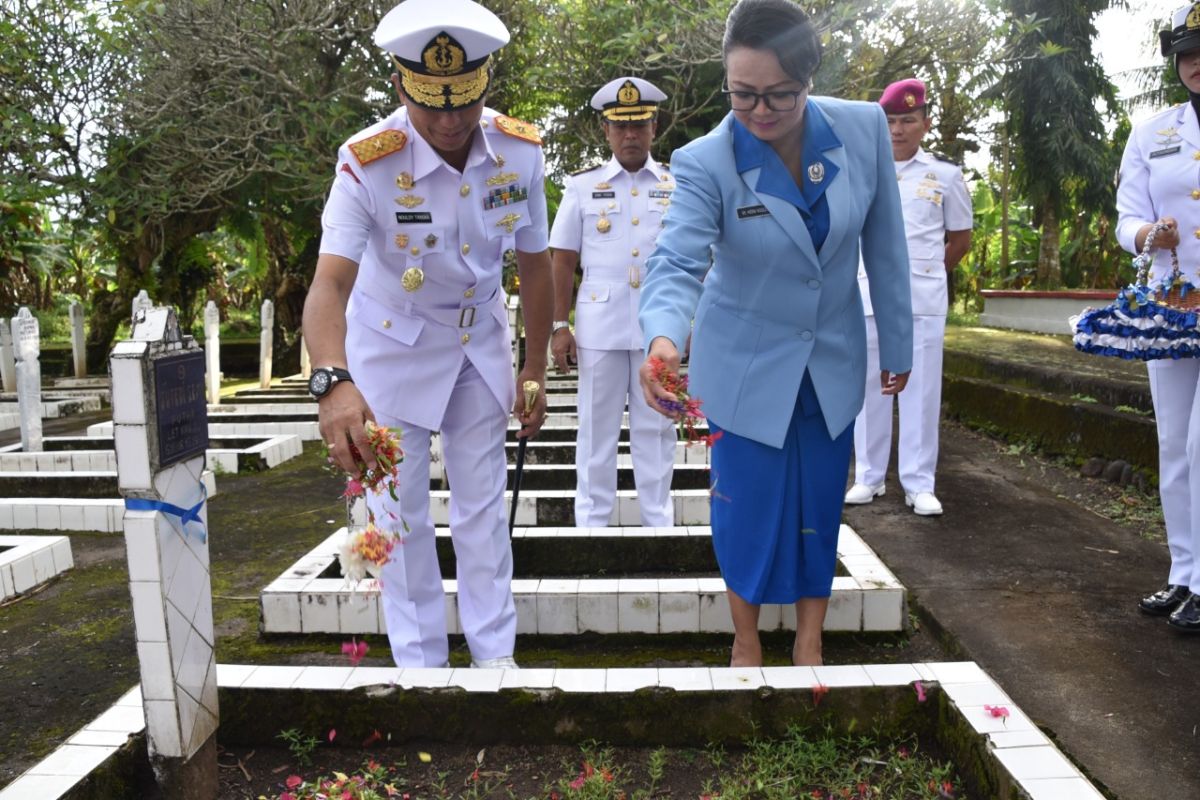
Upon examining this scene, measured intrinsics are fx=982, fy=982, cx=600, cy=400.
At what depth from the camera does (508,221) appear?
9.99 ft

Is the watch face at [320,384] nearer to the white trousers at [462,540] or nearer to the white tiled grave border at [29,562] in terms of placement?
the white trousers at [462,540]

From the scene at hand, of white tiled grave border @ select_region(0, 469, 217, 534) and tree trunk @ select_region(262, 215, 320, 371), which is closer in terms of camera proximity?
white tiled grave border @ select_region(0, 469, 217, 534)

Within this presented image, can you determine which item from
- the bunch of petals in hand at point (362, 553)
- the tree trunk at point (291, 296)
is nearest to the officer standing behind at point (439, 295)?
the bunch of petals in hand at point (362, 553)

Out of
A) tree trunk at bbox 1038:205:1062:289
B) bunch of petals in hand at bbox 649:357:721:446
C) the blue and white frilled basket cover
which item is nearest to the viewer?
bunch of petals in hand at bbox 649:357:721:446

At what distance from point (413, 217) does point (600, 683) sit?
1429mm

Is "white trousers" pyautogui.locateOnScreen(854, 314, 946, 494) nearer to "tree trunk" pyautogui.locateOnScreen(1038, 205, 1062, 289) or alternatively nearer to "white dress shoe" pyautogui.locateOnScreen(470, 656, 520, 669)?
"white dress shoe" pyautogui.locateOnScreen(470, 656, 520, 669)

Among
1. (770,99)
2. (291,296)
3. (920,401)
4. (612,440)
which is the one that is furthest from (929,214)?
(291,296)

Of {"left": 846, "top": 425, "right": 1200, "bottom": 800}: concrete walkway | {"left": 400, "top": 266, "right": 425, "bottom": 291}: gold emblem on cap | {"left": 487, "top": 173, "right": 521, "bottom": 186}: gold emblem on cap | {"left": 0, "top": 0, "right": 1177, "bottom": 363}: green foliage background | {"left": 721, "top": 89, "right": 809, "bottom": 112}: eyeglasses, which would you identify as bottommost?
{"left": 846, "top": 425, "right": 1200, "bottom": 800}: concrete walkway

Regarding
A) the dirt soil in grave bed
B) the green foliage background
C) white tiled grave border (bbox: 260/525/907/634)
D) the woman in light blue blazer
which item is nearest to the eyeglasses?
the woman in light blue blazer

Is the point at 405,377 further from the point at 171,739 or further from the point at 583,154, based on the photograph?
the point at 583,154

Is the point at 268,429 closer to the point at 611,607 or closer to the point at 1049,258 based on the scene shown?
the point at 611,607

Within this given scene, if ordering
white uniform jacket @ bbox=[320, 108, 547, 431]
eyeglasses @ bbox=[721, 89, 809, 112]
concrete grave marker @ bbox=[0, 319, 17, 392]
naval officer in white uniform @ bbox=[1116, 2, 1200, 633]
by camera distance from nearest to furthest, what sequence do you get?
eyeglasses @ bbox=[721, 89, 809, 112]
white uniform jacket @ bbox=[320, 108, 547, 431]
naval officer in white uniform @ bbox=[1116, 2, 1200, 633]
concrete grave marker @ bbox=[0, 319, 17, 392]

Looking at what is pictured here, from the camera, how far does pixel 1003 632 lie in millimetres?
3549

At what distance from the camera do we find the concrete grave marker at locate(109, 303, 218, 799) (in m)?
2.15
